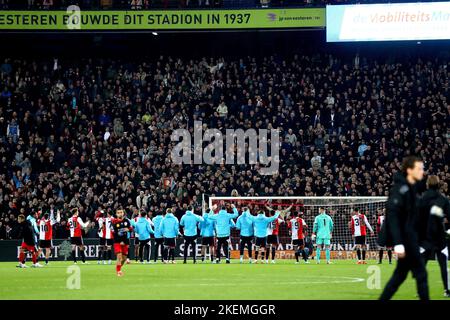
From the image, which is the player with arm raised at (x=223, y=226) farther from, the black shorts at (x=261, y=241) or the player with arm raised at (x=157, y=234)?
the player with arm raised at (x=157, y=234)

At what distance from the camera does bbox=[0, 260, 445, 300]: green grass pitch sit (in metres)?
16.7

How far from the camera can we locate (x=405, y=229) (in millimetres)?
11812

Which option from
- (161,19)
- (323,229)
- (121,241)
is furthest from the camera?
(161,19)

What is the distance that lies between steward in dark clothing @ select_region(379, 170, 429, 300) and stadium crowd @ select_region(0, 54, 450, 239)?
23.0m

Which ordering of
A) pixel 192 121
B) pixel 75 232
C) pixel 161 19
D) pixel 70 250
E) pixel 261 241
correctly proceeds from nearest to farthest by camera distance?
pixel 261 241 < pixel 75 232 < pixel 70 250 < pixel 192 121 < pixel 161 19

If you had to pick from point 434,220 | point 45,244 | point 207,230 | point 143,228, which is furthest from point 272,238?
point 434,220

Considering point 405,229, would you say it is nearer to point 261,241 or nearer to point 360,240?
point 360,240

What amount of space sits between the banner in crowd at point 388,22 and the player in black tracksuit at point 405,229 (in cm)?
2861

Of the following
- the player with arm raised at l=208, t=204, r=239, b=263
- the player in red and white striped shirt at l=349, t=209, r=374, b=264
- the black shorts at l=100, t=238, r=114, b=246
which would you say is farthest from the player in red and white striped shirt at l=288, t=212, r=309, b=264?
the black shorts at l=100, t=238, r=114, b=246

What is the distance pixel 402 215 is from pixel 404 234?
0.92 feet

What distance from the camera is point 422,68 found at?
4191 centimetres

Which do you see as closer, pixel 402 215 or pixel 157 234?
pixel 402 215

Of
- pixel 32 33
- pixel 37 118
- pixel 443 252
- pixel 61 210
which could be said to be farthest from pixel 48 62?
pixel 443 252

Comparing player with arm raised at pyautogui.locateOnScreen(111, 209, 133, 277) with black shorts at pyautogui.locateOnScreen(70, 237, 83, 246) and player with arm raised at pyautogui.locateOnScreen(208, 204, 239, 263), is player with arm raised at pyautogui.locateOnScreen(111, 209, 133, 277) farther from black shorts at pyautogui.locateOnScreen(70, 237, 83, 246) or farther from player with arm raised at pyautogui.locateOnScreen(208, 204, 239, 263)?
black shorts at pyautogui.locateOnScreen(70, 237, 83, 246)
